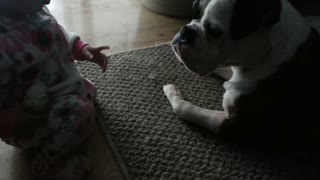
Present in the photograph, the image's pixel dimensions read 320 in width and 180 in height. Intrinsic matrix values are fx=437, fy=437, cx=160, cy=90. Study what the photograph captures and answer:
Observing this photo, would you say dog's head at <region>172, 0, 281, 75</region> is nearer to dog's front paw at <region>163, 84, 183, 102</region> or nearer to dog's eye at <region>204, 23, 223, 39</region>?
dog's eye at <region>204, 23, 223, 39</region>

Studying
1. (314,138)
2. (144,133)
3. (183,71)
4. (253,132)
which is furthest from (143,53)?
(314,138)

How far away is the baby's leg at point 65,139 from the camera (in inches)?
35.8

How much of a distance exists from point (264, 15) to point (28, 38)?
0.48 m

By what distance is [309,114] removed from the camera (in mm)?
1006

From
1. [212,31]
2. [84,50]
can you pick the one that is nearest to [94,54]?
[84,50]

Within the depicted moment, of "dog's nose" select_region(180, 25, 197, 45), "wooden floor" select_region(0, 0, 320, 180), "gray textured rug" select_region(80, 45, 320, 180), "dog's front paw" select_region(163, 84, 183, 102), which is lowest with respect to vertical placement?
"gray textured rug" select_region(80, 45, 320, 180)

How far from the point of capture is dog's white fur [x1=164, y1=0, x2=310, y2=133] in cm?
91

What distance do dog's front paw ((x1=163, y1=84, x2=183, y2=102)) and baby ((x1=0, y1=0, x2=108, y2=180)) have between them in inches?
11.2

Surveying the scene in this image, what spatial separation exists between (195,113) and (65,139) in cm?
35

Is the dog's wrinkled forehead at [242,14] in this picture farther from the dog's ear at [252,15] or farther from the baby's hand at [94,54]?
the baby's hand at [94,54]

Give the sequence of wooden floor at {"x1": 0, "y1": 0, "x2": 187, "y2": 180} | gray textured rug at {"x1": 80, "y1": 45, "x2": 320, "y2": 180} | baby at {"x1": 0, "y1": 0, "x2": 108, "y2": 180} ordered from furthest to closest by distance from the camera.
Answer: wooden floor at {"x1": 0, "y1": 0, "x2": 187, "y2": 180}
gray textured rug at {"x1": 80, "y1": 45, "x2": 320, "y2": 180}
baby at {"x1": 0, "y1": 0, "x2": 108, "y2": 180}

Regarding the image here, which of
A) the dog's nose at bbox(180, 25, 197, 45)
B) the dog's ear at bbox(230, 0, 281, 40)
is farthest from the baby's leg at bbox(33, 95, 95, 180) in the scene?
the dog's ear at bbox(230, 0, 281, 40)

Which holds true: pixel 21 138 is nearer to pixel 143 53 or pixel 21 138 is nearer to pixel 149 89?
pixel 149 89

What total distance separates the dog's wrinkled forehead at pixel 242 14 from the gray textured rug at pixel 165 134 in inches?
12.1
